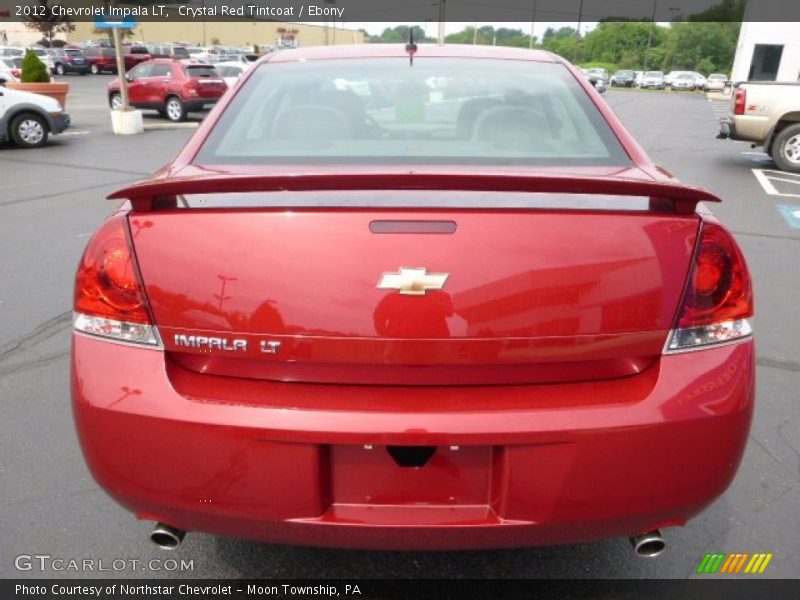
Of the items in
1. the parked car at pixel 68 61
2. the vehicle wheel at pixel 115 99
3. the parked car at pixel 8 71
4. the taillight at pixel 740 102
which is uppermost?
the taillight at pixel 740 102

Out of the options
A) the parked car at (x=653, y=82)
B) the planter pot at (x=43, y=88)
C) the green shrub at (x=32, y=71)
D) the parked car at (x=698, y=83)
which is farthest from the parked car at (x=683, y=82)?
the green shrub at (x=32, y=71)

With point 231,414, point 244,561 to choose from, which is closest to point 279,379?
point 231,414

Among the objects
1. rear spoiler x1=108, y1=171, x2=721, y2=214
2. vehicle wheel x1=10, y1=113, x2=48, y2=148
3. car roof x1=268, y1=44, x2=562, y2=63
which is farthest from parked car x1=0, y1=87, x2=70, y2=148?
rear spoiler x1=108, y1=171, x2=721, y2=214

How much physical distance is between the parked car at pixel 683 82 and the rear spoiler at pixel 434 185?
62.0 m

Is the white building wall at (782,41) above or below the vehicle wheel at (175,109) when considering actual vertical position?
above

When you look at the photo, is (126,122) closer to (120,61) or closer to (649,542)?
(120,61)

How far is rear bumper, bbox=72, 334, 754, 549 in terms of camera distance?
64.3 inches

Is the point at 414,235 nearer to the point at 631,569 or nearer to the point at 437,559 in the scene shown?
the point at 437,559

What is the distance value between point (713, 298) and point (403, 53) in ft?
5.91

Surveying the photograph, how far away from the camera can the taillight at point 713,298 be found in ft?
5.68

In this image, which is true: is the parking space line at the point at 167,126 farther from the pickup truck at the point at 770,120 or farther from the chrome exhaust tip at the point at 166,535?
the chrome exhaust tip at the point at 166,535

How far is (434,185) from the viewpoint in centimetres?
173

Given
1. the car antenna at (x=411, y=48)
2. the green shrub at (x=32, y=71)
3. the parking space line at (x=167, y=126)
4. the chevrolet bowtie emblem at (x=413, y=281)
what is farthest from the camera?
the parking space line at (x=167, y=126)

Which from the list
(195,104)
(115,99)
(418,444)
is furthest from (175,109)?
(418,444)
